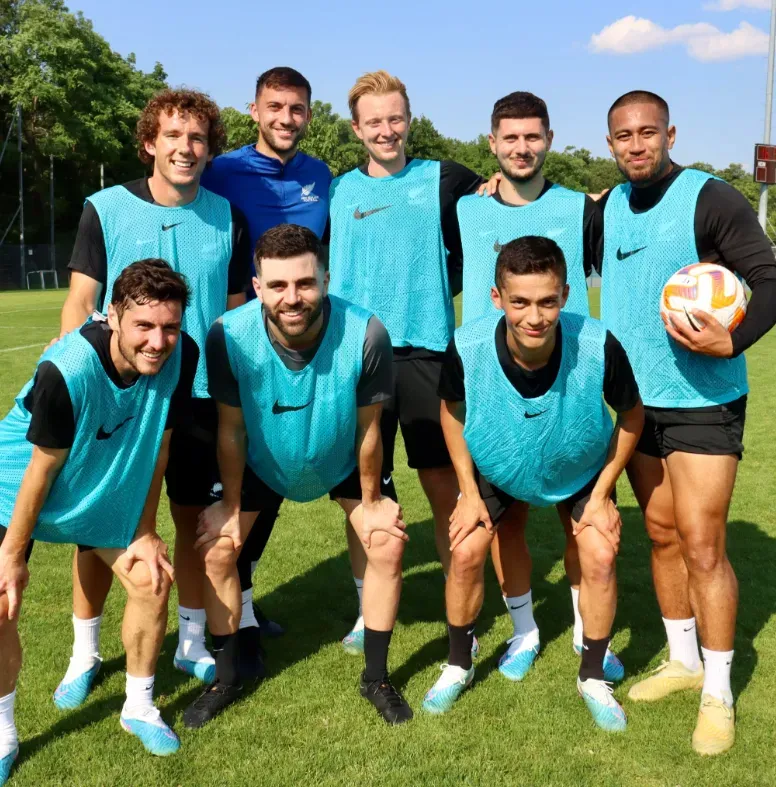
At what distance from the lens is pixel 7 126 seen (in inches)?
1657

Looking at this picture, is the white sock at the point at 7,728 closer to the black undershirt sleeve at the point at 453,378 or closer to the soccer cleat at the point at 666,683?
the black undershirt sleeve at the point at 453,378

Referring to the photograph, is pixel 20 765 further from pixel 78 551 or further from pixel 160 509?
pixel 160 509

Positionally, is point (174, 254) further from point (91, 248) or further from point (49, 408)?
point (49, 408)

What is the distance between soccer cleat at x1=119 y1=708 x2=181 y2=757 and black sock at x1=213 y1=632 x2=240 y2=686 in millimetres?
337

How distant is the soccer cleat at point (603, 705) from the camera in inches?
141

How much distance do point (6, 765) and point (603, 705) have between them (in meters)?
2.39

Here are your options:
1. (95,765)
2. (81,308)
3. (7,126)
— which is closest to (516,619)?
(95,765)

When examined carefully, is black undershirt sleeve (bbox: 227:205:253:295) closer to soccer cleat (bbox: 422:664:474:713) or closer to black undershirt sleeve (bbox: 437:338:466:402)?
black undershirt sleeve (bbox: 437:338:466:402)

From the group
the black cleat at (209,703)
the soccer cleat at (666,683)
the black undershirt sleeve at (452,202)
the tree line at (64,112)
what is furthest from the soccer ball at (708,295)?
the tree line at (64,112)

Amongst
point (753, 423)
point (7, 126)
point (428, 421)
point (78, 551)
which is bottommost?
point (753, 423)

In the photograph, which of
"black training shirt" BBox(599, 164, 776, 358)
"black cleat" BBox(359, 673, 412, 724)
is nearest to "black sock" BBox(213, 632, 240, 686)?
"black cleat" BBox(359, 673, 412, 724)

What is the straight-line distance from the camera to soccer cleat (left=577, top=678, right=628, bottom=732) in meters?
3.58

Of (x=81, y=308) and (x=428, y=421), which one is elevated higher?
(x=81, y=308)

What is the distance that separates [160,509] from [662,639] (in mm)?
4002
